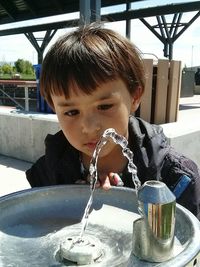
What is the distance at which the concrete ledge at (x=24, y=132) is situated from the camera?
3.47 meters

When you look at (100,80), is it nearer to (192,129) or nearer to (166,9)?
(192,129)

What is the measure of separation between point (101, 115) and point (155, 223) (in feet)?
1.26

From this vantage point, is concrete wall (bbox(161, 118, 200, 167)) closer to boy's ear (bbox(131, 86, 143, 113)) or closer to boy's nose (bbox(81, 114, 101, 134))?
boy's ear (bbox(131, 86, 143, 113))

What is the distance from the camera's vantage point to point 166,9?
607cm

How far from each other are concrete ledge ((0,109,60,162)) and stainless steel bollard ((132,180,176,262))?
2732 mm

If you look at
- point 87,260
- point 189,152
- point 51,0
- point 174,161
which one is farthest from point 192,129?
point 51,0

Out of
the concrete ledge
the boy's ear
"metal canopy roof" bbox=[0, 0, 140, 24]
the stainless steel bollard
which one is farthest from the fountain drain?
"metal canopy roof" bbox=[0, 0, 140, 24]

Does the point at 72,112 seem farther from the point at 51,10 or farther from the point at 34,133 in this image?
the point at 51,10

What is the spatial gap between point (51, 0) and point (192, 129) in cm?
469

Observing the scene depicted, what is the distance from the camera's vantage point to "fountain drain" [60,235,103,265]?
0.71 m

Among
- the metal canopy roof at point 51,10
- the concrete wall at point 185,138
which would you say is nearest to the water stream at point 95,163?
the concrete wall at point 185,138

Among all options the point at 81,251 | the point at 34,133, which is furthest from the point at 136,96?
the point at 34,133

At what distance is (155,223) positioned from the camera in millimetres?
583

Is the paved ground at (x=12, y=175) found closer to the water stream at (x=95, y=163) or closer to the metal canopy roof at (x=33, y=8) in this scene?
the water stream at (x=95, y=163)
